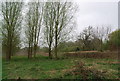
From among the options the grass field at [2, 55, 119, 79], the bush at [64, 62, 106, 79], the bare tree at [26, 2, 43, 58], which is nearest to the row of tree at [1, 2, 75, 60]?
the bare tree at [26, 2, 43, 58]

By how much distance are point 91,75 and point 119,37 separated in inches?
514

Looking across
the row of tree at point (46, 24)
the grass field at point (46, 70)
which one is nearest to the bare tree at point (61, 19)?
the row of tree at point (46, 24)

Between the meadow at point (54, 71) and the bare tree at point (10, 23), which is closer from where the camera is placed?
the meadow at point (54, 71)

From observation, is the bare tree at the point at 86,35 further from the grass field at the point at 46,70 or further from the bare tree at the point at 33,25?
the grass field at the point at 46,70

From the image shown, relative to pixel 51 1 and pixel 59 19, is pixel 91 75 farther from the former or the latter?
pixel 51 1

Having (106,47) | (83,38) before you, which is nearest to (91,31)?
(83,38)

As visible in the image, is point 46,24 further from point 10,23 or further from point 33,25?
point 10,23

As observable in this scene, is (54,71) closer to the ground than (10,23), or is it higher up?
closer to the ground

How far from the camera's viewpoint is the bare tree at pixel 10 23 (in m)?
12.5

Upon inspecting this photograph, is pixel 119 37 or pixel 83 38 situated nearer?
pixel 119 37

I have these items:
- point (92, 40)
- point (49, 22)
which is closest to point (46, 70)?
point (49, 22)

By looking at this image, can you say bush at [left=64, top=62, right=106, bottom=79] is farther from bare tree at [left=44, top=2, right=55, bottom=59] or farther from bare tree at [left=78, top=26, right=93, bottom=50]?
bare tree at [left=78, top=26, right=93, bottom=50]

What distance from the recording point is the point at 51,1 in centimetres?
1473

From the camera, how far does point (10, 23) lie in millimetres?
12852
